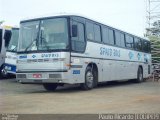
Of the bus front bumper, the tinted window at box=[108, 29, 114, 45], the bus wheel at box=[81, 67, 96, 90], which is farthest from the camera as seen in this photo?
the tinted window at box=[108, 29, 114, 45]

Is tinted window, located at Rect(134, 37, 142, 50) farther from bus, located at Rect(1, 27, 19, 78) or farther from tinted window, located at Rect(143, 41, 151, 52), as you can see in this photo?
bus, located at Rect(1, 27, 19, 78)

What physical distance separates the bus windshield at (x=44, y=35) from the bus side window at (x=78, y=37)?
0.36m

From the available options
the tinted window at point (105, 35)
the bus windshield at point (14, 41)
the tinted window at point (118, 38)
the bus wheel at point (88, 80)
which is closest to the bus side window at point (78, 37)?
the bus wheel at point (88, 80)

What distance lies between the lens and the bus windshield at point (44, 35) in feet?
42.2

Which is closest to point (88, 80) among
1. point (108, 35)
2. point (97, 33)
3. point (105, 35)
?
point (97, 33)

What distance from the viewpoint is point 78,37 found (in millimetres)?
13633

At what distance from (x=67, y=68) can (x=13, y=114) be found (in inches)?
202

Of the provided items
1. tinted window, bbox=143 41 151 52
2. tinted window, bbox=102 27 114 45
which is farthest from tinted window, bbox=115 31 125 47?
tinted window, bbox=143 41 151 52

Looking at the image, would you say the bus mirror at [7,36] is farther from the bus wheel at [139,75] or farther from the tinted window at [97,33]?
the bus wheel at [139,75]

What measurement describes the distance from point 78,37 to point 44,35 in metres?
1.33

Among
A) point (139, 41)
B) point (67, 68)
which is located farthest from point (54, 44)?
point (139, 41)

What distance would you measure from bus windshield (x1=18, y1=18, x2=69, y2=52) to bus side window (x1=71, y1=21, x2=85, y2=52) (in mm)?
356

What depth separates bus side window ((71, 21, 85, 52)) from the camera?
13.1 metres

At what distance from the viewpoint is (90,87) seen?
14.4 m
